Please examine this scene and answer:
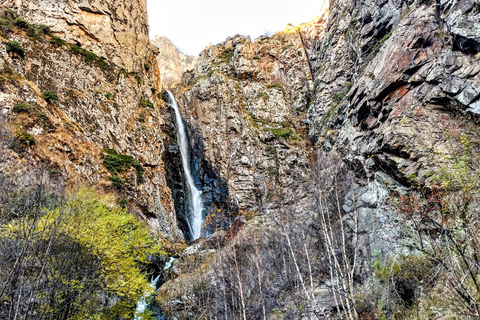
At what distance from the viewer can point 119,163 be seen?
84.0ft

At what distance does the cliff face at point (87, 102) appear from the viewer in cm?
2069

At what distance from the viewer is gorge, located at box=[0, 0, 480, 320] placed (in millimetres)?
7949

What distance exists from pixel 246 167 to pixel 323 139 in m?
10.1

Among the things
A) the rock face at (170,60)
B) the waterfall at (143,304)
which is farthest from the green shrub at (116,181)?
the rock face at (170,60)

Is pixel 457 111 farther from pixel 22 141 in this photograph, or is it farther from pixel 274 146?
pixel 22 141

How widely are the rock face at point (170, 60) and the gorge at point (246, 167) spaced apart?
181 ft

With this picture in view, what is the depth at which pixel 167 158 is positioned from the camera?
35.2 metres

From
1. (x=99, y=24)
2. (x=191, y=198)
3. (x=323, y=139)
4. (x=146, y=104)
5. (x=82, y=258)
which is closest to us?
(x=82, y=258)

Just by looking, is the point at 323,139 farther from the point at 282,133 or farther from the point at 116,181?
the point at 116,181

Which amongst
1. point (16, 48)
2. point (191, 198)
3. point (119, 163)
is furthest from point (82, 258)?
point (191, 198)

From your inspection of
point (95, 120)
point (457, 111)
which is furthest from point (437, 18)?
point (95, 120)

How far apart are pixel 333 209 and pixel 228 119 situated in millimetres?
23866

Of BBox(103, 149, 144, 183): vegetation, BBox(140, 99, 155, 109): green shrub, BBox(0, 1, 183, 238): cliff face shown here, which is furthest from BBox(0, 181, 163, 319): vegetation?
BBox(140, 99, 155, 109): green shrub

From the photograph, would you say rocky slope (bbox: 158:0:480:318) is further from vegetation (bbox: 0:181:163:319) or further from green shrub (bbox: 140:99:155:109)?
green shrub (bbox: 140:99:155:109)
